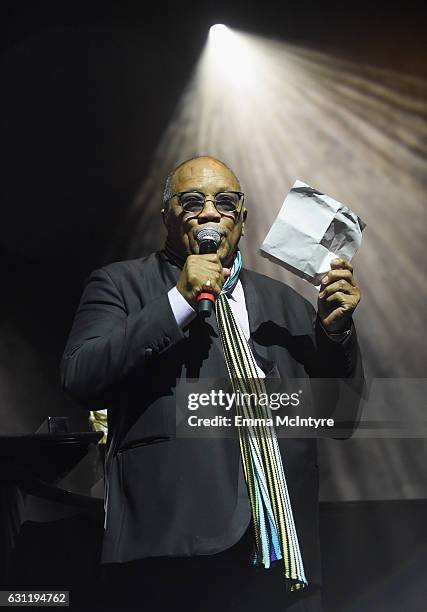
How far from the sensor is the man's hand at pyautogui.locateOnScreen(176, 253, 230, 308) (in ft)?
5.27

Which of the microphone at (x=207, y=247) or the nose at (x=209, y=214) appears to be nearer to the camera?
the microphone at (x=207, y=247)

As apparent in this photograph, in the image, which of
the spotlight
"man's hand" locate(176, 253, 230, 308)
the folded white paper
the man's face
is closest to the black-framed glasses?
the man's face

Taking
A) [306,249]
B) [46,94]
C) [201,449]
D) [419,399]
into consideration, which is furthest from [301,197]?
[46,94]

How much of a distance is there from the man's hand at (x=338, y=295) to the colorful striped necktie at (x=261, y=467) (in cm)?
21

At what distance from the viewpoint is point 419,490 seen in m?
2.71

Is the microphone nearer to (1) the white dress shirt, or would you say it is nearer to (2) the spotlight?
(1) the white dress shirt

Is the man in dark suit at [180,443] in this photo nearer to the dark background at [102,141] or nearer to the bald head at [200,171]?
the bald head at [200,171]

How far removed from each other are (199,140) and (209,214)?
1235 millimetres

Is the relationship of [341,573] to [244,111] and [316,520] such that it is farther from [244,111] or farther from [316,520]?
[244,111]

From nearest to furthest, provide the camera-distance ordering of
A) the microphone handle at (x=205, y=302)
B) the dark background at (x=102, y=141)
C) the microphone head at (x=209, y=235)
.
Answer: the microphone handle at (x=205, y=302)
the microphone head at (x=209, y=235)
the dark background at (x=102, y=141)

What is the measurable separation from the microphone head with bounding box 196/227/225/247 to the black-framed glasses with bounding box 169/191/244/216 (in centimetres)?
10

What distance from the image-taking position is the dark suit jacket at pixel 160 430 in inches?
64.6

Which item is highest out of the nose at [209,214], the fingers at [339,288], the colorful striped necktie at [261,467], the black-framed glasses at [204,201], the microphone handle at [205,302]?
the black-framed glasses at [204,201]

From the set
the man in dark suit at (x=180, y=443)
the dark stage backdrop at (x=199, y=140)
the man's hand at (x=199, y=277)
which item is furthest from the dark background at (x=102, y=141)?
the man's hand at (x=199, y=277)
